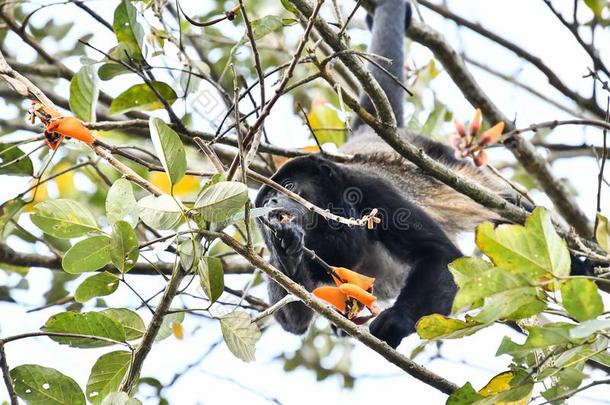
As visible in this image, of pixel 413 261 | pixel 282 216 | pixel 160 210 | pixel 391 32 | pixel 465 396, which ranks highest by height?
pixel 391 32

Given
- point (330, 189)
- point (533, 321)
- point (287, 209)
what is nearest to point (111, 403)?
point (533, 321)

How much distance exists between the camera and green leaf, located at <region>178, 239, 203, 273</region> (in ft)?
7.04

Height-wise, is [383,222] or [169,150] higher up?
[383,222]

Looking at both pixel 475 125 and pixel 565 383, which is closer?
pixel 565 383

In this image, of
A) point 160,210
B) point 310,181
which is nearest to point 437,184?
point 310,181

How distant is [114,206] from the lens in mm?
2297

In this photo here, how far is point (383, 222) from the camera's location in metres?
4.67

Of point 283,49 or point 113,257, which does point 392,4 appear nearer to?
point 283,49

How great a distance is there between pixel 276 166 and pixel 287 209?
4.00ft

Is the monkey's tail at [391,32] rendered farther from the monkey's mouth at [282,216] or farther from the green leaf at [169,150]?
the green leaf at [169,150]

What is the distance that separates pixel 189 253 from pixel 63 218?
1.39 ft

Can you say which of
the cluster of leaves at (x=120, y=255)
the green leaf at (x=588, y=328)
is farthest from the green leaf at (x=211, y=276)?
the green leaf at (x=588, y=328)

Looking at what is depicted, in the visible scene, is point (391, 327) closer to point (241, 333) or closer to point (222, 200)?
point (241, 333)

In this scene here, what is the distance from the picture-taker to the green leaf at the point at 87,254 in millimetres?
2281
